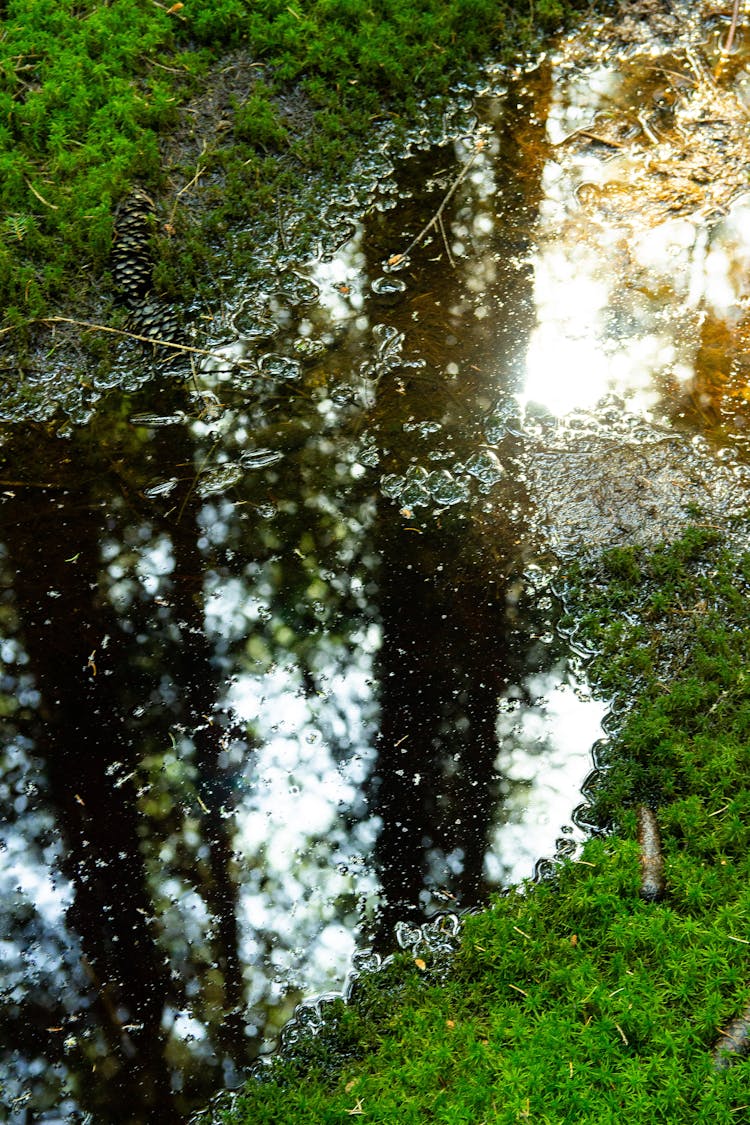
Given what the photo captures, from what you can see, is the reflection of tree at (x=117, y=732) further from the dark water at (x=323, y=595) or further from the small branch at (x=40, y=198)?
the small branch at (x=40, y=198)

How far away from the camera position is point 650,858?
3.93m

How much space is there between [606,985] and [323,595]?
7.48 feet

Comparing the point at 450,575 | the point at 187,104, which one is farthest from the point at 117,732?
the point at 187,104

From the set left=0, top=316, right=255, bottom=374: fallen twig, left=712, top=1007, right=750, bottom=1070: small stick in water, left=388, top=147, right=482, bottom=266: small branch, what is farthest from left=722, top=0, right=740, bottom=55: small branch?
left=712, top=1007, right=750, bottom=1070: small stick in water

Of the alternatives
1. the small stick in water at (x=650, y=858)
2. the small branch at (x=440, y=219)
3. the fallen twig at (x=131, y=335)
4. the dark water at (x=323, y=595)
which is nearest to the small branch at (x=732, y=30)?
the dark water at (x=323, y=595)

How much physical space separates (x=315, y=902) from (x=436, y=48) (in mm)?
6575

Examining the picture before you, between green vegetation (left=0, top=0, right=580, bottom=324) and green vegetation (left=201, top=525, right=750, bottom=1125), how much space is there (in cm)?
433

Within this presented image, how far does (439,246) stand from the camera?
662 centimetres

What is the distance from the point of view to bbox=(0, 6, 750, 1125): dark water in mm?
3982

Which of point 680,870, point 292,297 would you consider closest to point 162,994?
point 680,870

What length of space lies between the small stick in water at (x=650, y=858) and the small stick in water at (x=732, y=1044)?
1.84 feet

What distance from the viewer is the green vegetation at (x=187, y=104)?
6645mm

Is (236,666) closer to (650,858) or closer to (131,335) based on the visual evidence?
(650,858)

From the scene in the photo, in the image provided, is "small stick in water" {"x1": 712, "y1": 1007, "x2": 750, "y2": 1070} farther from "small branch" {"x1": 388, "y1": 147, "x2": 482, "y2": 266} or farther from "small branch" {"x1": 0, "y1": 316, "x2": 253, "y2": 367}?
"small branch" {"x1": 388, "y1": 147, "x2": 482, "y2": 266}
